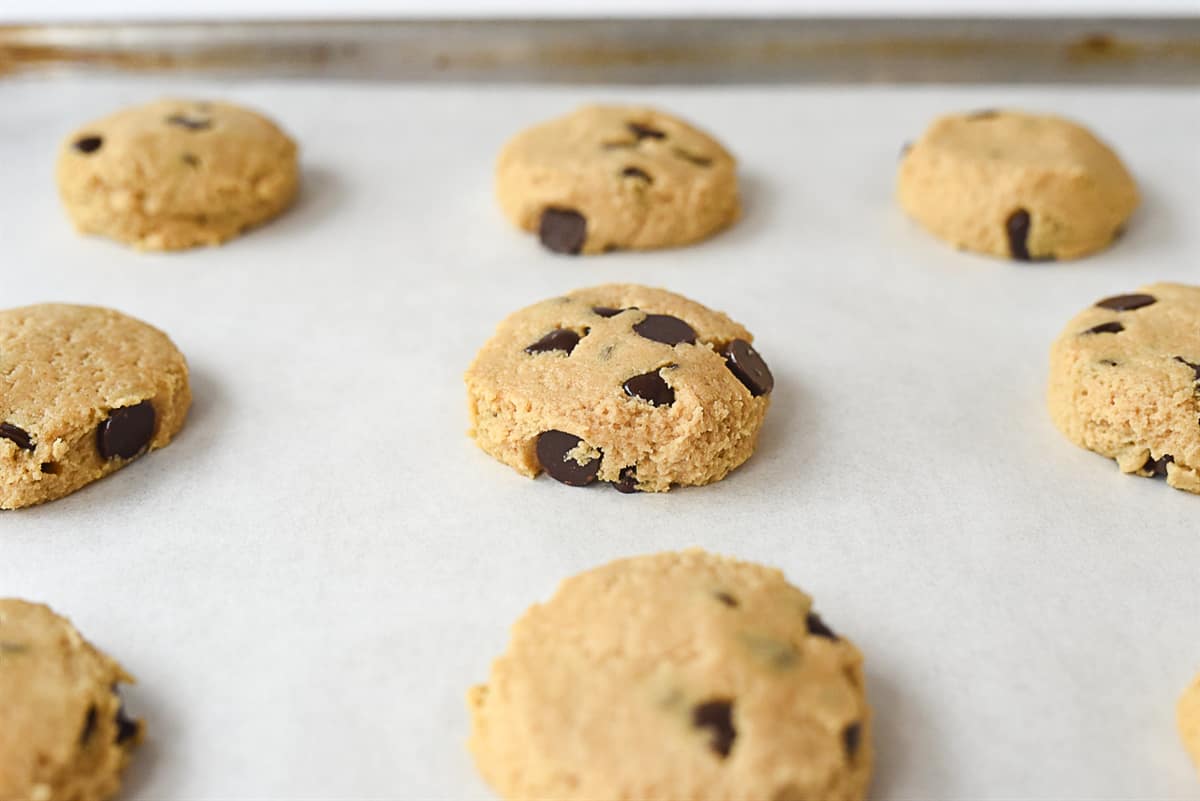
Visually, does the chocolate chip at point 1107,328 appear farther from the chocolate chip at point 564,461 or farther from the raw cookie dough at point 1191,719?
the chocolate chip at point 564,461

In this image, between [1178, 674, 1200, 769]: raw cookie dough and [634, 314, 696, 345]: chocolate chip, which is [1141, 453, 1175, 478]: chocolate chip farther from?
[634, 314, 696, 345]: chocolate chip

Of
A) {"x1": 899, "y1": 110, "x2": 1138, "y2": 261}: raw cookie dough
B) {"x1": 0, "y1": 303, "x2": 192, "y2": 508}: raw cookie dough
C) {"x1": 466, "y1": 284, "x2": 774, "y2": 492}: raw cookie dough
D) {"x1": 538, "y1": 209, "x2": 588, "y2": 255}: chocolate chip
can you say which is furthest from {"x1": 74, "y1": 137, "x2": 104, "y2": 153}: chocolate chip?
{"x1": 899, "y1": 110, "x2": 1138, "y2": 261}: raw cookie dough

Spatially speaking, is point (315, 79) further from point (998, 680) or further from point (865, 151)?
point (998, 680)

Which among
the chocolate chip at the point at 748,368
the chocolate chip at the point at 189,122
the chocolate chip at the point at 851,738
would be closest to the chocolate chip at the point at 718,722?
the chocolate chip at the point at 851,738

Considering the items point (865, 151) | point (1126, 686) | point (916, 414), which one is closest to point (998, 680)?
point (1126, 686)

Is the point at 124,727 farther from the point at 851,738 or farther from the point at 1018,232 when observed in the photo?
the point at 1018,232
